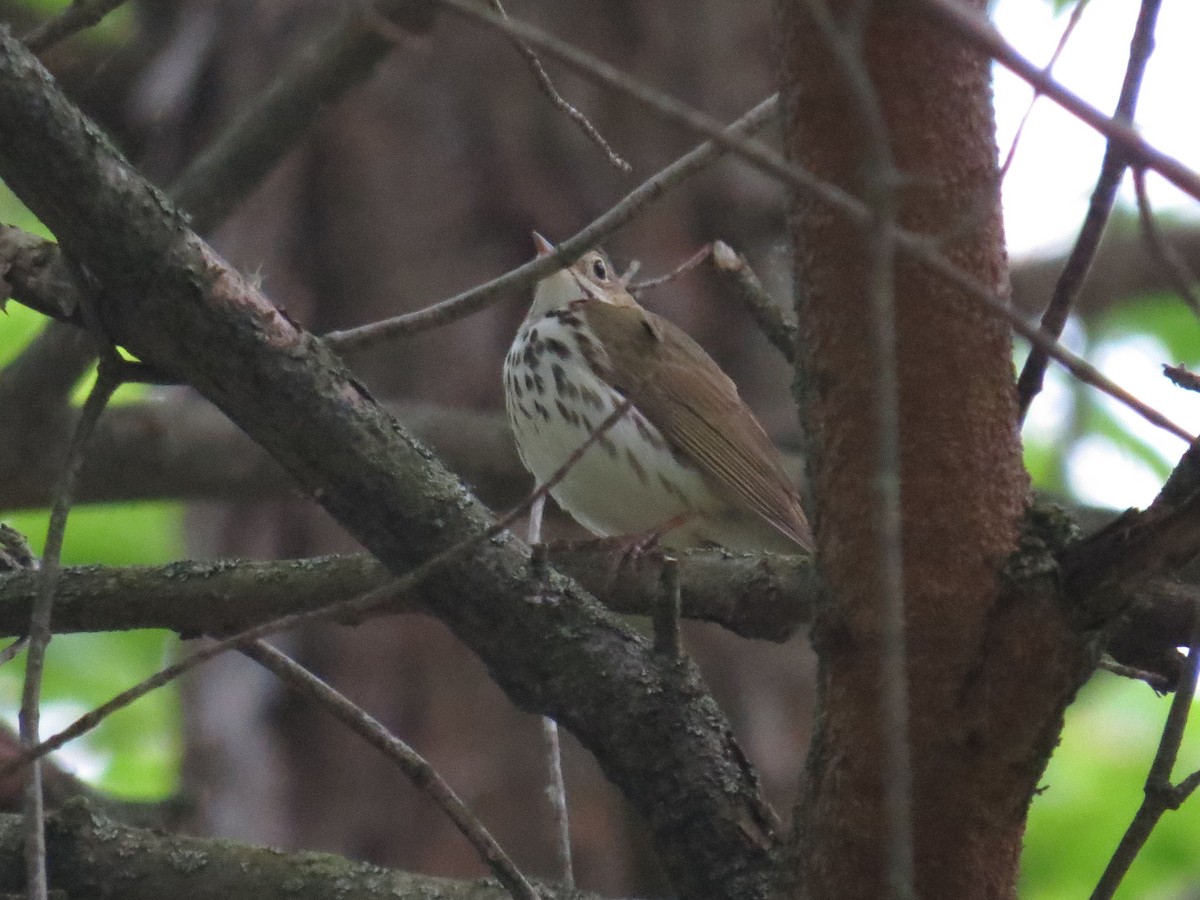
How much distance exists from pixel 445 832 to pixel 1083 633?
3.10 m

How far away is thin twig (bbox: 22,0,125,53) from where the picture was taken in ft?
7.60

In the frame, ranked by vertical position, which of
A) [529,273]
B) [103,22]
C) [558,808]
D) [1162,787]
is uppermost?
[103,22]

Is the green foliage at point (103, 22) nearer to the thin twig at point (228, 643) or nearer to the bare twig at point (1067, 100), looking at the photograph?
the thin twig at point (228, 643)

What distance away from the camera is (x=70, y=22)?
236 cm

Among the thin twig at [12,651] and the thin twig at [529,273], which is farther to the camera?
the thin twig at [529,273]

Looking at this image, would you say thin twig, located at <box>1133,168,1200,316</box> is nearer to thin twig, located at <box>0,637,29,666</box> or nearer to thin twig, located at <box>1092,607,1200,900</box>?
thin twig, located at <box>1092,607,1200,900</box>

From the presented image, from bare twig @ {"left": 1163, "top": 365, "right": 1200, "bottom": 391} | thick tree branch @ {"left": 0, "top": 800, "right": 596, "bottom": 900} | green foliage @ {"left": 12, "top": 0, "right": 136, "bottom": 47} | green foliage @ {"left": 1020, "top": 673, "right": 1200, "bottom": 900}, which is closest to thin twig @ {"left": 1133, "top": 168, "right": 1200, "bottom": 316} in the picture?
bare twig @ {"left": 1163, "top": 365, "right": 1200, "bottom": 391}

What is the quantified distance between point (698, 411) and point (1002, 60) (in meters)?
2.96

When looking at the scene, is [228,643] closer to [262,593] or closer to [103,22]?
[262,593]

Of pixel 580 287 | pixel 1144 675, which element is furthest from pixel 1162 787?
pixel 580 287

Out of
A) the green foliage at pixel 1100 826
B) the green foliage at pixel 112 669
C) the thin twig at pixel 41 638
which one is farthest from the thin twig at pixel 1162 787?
the green foliage at pixel 112 669

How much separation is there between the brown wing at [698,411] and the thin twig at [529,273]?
1455 millimetres

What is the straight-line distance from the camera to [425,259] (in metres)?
4.99

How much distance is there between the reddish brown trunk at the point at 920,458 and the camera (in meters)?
1.67
